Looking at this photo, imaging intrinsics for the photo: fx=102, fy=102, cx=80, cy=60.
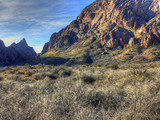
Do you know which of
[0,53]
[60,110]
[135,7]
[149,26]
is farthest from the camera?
[135,7]

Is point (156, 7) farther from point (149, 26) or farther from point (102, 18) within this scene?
point (102, 18)

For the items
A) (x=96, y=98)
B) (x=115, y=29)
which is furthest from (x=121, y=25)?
(x=96, y=98)

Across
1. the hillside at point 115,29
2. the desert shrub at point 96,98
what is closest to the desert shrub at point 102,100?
the desert shrub at point 96,98

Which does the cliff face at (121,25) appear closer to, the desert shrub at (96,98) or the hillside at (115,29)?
the hillside at (115,29)

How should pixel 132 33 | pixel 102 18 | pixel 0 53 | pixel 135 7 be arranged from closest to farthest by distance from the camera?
pixel 0 53 < pixel 132 33 < pixel 135 7 < pixel 102 18

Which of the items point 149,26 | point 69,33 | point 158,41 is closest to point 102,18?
point 69,33

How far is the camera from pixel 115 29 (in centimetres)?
13288

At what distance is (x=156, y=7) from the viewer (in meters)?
152

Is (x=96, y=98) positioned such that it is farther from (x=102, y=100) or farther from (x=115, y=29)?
(x=115, y=29)

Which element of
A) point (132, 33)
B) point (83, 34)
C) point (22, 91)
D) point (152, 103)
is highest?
point (83, 34)

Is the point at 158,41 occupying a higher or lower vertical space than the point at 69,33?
lower

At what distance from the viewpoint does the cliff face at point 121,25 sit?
114425mm

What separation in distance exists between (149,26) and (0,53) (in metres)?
158

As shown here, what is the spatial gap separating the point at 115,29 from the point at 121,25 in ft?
50.9
